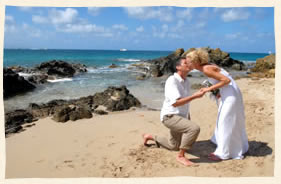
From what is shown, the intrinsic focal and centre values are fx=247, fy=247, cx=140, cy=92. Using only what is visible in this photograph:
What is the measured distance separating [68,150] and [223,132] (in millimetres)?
2626

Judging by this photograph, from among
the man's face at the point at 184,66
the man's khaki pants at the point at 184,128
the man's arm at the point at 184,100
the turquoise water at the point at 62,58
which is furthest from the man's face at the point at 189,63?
the turquoise water at the point at 62,58

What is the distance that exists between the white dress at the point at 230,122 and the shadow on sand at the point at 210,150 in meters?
0.20

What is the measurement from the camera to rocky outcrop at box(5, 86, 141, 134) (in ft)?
20.5

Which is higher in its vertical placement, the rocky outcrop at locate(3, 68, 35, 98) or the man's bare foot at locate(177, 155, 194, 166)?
the rocky outcrop at locate(3, 68, 35, 98)

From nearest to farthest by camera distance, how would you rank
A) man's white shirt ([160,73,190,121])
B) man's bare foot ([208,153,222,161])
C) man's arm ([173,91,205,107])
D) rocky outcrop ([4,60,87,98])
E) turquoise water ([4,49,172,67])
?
1. man's arm ([173,91,205,107])
2. man's white shirt ([160,73,190,121])
3. man's bare foot ([208,153,222,161])
4. rocky outcrop ([4,60,87,98])
5. turquoise water ([4,49,172,67])

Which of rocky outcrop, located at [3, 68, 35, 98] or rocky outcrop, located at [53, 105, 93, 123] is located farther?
rocky outcrop, located at [3, 68, 35, 98]

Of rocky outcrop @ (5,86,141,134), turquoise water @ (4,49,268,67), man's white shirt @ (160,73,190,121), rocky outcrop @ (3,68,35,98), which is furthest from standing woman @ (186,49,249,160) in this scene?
turquoise water @ (4,49,268,67)

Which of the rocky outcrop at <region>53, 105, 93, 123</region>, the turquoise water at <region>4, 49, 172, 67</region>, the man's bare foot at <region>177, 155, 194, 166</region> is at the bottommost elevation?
the man's bare foot at <region>177, 155, 194, 166</region>

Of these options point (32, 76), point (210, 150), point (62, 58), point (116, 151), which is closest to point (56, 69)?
point (32, 76)

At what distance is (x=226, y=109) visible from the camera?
375 centimetres

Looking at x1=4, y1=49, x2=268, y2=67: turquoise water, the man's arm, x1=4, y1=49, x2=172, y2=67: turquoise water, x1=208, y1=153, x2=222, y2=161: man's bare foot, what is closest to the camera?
the man's arm

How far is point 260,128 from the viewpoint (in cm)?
495

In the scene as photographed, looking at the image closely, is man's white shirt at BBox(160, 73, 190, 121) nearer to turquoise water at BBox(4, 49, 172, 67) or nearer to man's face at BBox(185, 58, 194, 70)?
man's face at BBox(185, 58, 194, 70)

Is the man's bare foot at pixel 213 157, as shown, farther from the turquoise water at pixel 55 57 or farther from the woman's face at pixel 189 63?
the turquoise water at pixel 55 57
